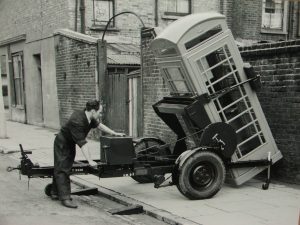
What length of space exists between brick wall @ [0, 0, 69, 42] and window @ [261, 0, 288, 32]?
810cm

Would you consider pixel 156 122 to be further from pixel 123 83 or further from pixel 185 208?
pixel 185 208

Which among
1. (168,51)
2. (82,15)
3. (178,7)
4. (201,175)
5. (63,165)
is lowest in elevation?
(201,175)

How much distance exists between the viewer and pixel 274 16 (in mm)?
19109

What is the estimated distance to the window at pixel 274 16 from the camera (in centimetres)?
1894

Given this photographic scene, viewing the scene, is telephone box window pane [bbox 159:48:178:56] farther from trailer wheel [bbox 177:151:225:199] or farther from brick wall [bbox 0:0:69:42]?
brick wall [bbox 0:0:69:42]

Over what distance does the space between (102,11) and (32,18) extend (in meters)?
4.11

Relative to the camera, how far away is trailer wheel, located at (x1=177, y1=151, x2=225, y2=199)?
720cm

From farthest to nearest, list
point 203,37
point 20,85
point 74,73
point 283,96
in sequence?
point 20,85, point 74,73, point 283,96, point 203,37

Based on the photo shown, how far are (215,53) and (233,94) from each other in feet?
2.52

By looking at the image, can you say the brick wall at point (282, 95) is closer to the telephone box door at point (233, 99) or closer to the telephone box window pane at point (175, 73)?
the telephone box door at point (233, 99)

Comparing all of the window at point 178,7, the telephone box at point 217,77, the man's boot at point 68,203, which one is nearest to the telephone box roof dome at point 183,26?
the telephone box at point 217,77

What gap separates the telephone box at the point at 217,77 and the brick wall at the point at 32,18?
30.8ft

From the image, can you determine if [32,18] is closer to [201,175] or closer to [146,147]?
[146,147]

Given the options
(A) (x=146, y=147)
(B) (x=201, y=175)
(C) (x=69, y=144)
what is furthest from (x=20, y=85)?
(B) (x=201, y=175)
